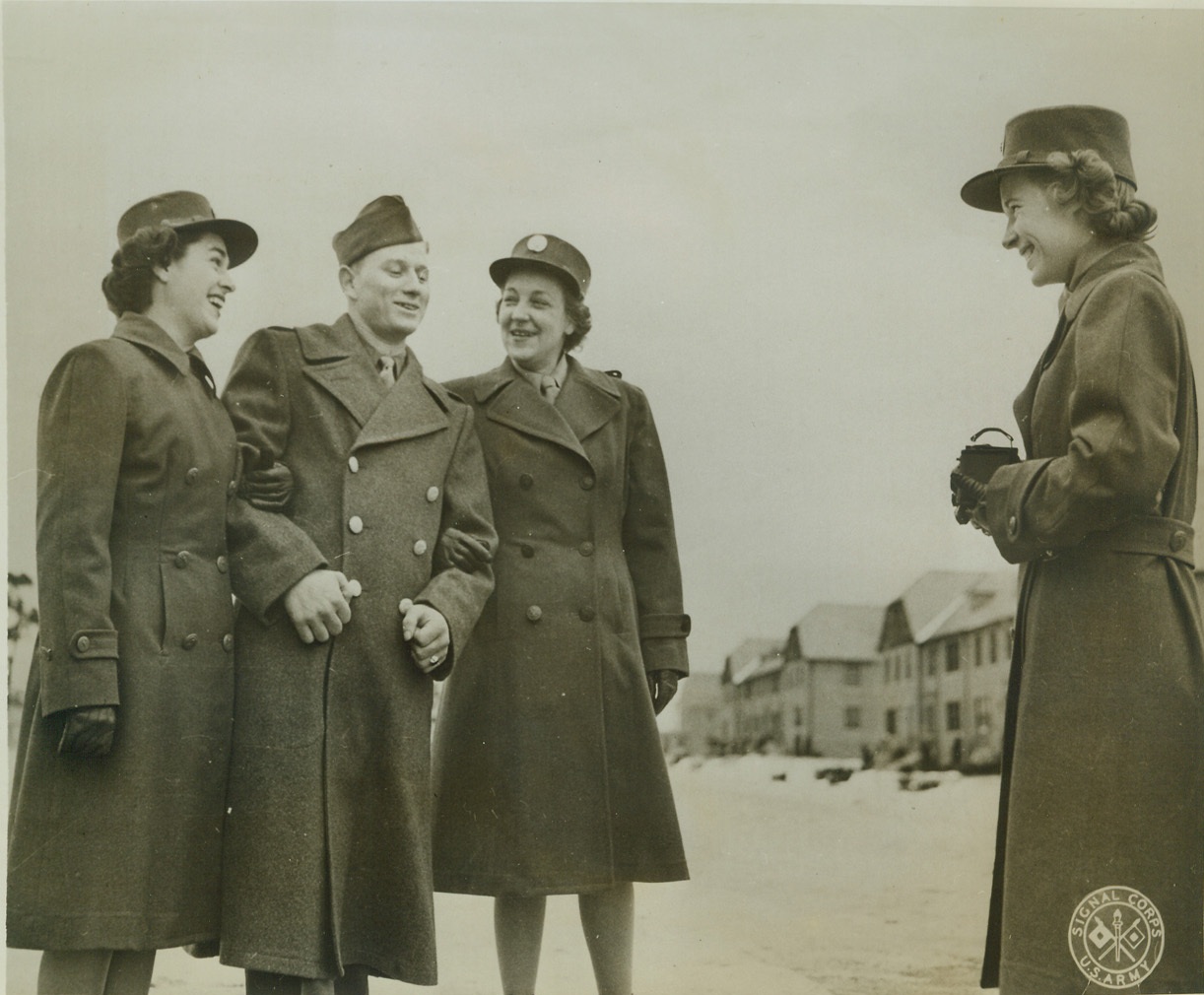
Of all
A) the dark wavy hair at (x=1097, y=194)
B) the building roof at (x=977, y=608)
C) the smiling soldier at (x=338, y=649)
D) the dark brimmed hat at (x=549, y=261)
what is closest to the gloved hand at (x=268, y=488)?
the smiling soldier at (x=338, y=649)

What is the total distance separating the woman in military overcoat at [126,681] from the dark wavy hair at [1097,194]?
10.0ft

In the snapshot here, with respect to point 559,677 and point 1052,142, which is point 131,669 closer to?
point 559,677

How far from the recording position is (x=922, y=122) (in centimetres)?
548

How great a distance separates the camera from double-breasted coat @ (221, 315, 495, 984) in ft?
15.0

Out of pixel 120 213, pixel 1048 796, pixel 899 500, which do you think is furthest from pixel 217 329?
pixel 1048 796

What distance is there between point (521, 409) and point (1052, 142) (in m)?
2.18

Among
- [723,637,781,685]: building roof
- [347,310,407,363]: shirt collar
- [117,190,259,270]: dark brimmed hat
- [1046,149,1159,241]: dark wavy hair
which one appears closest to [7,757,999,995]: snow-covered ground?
[723,637,781,685]: building roof

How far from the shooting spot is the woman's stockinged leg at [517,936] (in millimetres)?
4902

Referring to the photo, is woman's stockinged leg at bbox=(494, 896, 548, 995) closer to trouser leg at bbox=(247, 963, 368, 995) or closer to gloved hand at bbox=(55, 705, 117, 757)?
trouser leg at bbox=(247, 963, 368, 995)

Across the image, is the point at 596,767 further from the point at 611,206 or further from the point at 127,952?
the point at 611,206

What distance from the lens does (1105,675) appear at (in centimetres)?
500

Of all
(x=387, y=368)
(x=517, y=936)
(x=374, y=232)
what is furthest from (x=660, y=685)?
(x=374, y=232)

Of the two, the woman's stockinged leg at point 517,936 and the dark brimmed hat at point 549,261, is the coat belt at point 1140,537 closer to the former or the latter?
the dark brimmed hat at point 549,261

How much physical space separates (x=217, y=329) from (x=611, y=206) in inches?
57.5
